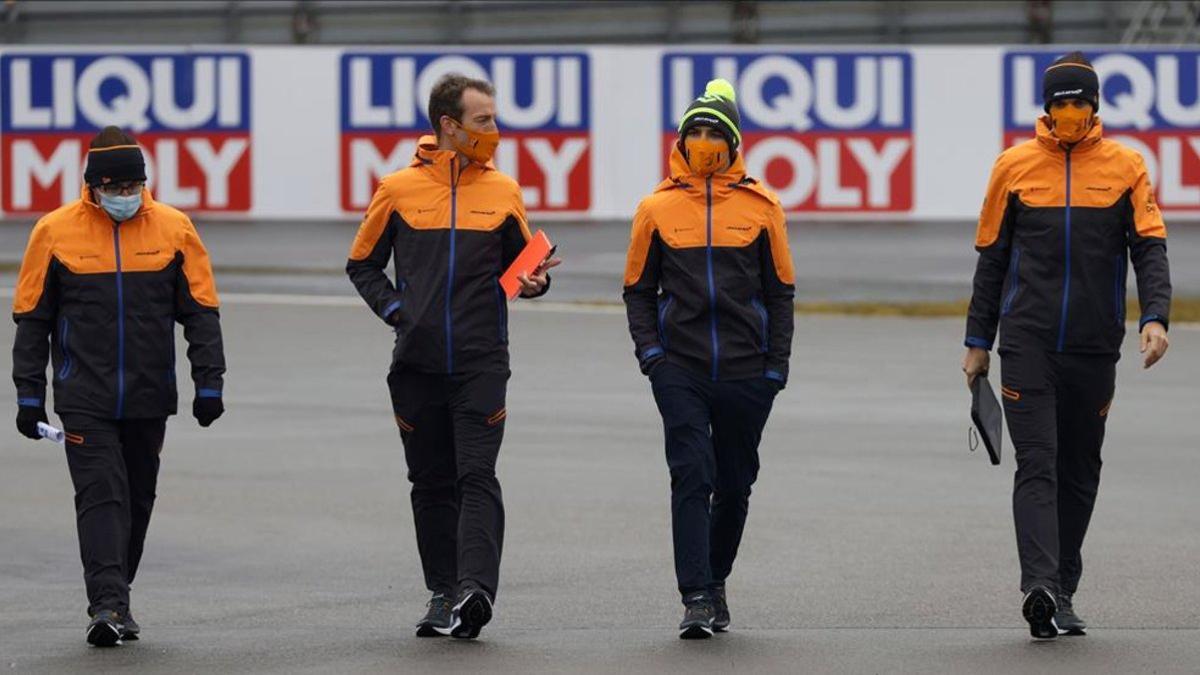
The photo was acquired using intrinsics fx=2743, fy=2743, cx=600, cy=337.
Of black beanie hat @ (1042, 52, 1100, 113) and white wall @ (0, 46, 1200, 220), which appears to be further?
white wall @ (0, 46, 1200, 220)

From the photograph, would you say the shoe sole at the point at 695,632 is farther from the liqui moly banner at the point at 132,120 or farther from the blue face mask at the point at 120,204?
the liqui moly banner at the point at 132,120

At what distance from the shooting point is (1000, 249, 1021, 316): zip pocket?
892 centimetres

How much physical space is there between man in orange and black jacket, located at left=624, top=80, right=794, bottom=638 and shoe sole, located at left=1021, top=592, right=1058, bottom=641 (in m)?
1.01

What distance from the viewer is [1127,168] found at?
8.86 m

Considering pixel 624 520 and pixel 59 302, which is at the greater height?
pixel 59 302

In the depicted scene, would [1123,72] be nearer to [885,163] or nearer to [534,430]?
[885,163]

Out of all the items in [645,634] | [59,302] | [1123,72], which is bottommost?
[645,634]

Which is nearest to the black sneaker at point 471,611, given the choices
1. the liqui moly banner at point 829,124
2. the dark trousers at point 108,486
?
the dark trousers at point 108,486

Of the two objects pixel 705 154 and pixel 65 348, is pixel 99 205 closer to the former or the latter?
pixel 65 348

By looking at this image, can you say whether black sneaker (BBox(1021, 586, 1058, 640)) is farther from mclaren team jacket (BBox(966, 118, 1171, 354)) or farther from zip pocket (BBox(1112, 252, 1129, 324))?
zip pocket (BBox(1112, 252, 1129, 324))

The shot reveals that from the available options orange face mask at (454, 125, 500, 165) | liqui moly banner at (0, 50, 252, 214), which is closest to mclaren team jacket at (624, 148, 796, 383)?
orange face mask at (454, 125, 500, 165)

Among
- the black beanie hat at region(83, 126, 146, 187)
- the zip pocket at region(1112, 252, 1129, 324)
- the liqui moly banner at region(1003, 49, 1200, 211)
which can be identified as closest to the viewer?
the black beanie hat at region(83, 126, 146, 187)

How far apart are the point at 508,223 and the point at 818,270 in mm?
15248

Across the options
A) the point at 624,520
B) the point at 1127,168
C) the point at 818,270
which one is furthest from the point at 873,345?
the point at 1127,168
